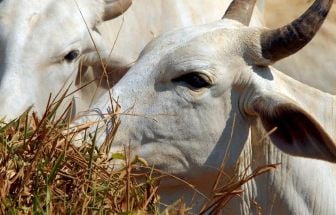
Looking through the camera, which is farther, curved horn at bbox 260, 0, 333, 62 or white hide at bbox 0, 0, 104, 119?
white hide at bbox 0, 0, 104, 119

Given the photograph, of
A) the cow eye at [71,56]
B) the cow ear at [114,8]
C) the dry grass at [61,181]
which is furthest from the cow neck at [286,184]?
the cow ear at [114,8]

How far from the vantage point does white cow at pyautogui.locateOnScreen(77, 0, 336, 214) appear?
584cm

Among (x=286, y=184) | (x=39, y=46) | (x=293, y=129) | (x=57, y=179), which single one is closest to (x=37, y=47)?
(x=39, y=46)

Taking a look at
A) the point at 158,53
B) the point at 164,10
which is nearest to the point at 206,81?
→ the point at 158,53

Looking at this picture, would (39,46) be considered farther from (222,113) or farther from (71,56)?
(222,113)

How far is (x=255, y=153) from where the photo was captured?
19.8ft

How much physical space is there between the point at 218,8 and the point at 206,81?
2925 mm

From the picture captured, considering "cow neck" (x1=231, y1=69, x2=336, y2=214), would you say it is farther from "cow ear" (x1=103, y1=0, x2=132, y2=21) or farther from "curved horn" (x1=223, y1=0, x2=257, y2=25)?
"cow ear" (x1=103, y1=0, x2=132, y2=21)

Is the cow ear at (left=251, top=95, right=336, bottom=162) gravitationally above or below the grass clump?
below

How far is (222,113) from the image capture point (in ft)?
19.4

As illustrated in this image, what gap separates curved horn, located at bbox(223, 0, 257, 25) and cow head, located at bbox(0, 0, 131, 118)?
94 centimetres

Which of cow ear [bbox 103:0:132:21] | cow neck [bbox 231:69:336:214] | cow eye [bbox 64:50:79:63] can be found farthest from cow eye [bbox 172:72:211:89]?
cow ear [bbox 103:0:132:21]

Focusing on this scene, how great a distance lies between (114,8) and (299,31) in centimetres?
211

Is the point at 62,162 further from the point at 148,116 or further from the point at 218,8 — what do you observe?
the point at 218,8
